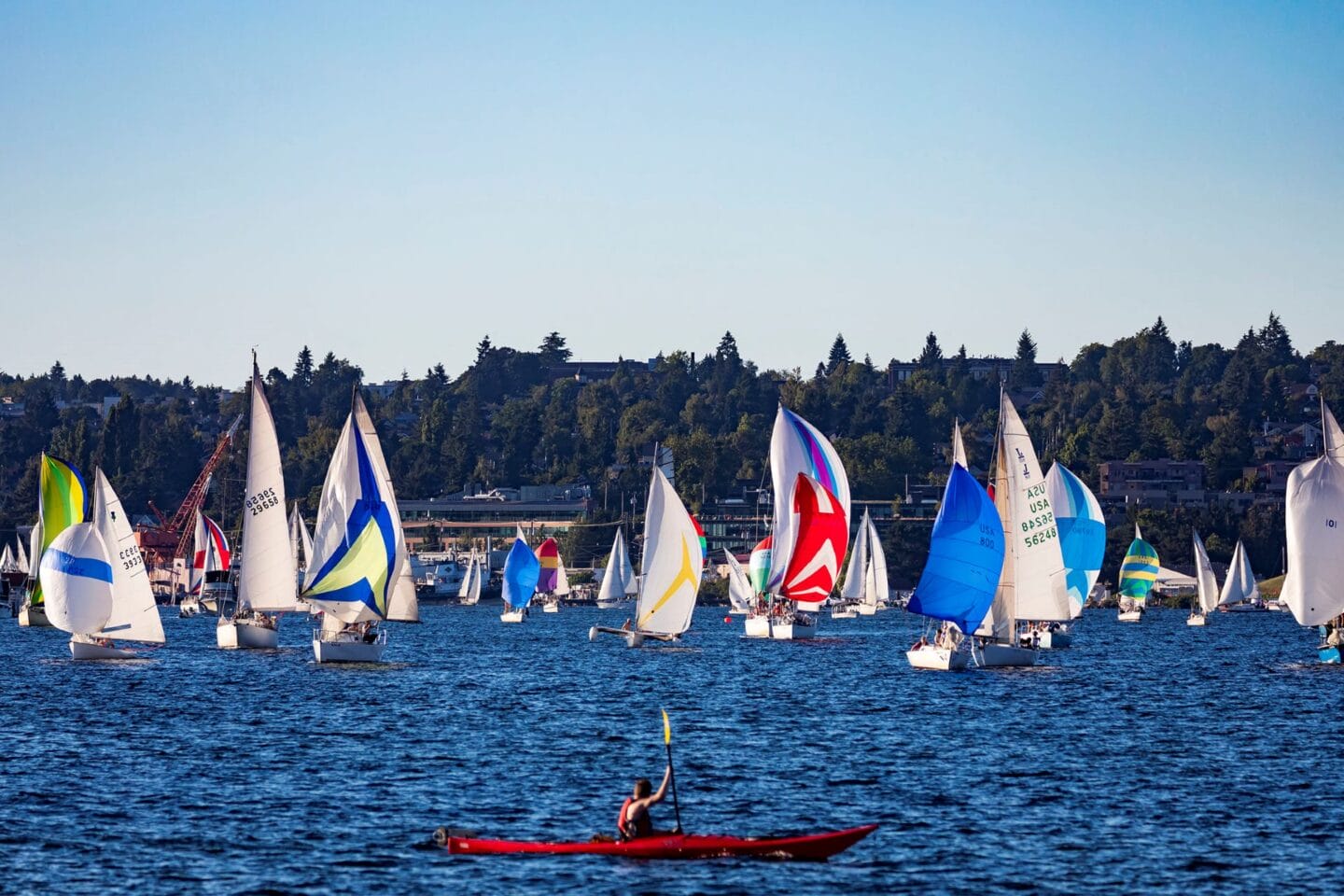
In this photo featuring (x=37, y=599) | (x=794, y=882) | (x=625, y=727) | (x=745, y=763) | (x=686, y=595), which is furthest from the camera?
(x=37, y=599)

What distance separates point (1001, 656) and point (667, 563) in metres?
17.5

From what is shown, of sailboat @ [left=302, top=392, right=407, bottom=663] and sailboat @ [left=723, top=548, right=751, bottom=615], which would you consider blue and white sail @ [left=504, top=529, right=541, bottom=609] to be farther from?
sailboat @ [left=302, top=392, right=407, bottom=663]

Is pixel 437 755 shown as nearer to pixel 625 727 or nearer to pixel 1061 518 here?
Answer: pixel 625 727

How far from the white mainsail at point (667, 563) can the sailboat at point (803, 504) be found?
8477 mm

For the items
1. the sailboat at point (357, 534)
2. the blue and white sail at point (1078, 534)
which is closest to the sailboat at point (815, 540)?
the blue and white sail at point (1078, 534)

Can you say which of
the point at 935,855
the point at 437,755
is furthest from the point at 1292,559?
the point at 935,855

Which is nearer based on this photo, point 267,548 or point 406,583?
point 406,583

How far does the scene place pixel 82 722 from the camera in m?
63.7

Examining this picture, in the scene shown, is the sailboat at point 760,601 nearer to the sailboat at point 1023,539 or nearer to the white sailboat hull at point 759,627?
the white sailboat hull at point 759,627

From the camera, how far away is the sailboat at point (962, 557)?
2990 inches

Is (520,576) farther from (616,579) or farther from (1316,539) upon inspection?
(1316,539)

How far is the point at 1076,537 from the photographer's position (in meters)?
114

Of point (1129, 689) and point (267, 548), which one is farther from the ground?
point (267, 548)

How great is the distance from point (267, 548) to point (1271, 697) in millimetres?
40889
